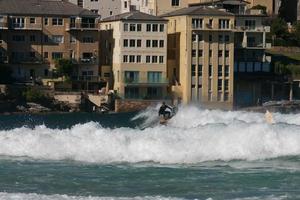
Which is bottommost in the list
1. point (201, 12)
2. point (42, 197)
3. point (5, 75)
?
point (42, 197)

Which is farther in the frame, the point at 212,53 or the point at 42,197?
the point at 212,53

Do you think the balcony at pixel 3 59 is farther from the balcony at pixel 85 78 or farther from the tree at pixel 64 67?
the balcony at pixel 85 78

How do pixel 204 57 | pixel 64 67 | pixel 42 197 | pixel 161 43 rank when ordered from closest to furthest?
pixel 42 197 < pixel 64 67 < pixel 161 43 < pixel 204 57

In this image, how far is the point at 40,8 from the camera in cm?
8581

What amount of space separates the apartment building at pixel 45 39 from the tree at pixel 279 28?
17.9 m

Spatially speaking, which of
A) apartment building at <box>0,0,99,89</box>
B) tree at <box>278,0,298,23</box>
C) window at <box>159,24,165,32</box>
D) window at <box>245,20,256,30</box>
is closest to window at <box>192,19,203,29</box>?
window at <box>159,24,165,32</box>

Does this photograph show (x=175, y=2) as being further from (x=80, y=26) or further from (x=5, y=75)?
(x=5, y=75)

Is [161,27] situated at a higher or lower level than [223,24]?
lower

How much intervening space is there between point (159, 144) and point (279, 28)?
6249cm

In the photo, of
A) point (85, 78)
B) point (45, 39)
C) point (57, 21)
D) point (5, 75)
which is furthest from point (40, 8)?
point (85, 78)

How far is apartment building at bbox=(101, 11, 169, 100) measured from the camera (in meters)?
84.1

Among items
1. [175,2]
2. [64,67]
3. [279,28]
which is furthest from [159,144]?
[279,28]

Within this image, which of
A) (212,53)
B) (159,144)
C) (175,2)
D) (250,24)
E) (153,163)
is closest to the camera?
(153,163)

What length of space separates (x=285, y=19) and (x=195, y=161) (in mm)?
70771
